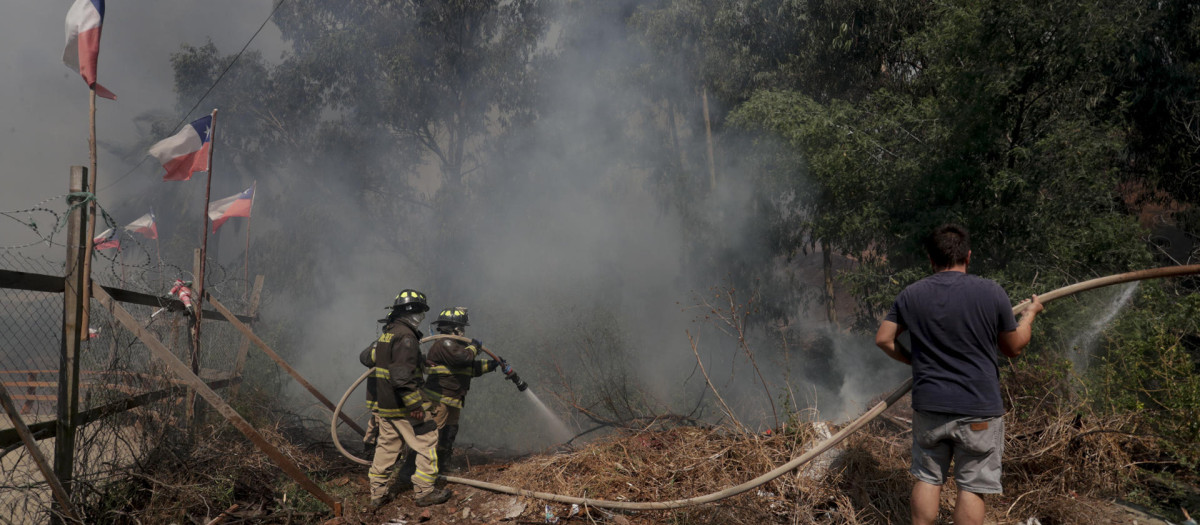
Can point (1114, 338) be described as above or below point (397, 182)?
below

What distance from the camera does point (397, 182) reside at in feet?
70.5

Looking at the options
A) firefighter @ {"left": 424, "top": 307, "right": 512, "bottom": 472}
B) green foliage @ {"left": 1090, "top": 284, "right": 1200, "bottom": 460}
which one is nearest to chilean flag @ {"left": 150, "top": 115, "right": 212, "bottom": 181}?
firefighter @ {"left": 424, "top": 307, "right": 512, "bottom": 472}

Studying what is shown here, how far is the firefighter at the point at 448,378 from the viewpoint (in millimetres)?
5929

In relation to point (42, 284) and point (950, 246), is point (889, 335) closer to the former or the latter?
point (950, 246)

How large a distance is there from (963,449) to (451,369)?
4348 millimetres

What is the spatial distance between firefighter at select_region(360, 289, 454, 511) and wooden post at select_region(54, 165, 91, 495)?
1.96 m

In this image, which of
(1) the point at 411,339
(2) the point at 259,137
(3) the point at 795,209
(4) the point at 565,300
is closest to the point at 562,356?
(4) the point at 565,300

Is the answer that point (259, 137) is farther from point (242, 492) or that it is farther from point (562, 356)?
point (242, 492)

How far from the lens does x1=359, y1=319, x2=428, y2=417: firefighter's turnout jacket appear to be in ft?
16.7

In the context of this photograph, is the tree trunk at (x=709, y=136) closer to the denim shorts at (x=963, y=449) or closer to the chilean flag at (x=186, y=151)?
the chilean flag at (x=186, y=151)

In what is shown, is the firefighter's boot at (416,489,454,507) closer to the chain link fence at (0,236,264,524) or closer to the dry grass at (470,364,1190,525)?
the dry grass at (470,364,1190,525)

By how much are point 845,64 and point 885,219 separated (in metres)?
4.50

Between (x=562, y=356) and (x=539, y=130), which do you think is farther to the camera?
(x=539, y=130)

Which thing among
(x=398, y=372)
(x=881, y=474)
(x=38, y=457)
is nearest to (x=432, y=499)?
(x=398, y=372)
